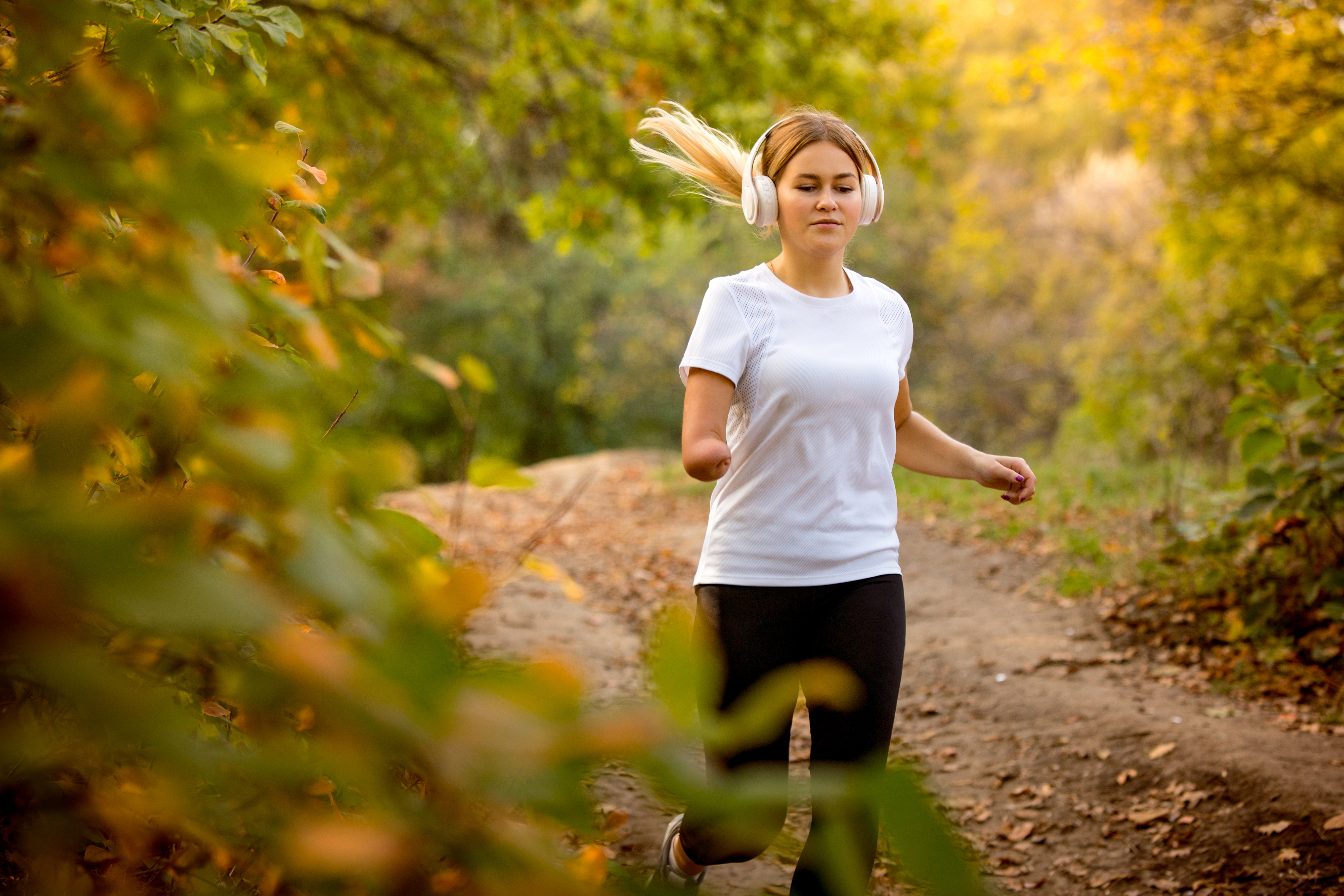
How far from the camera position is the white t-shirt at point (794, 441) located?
2.55m

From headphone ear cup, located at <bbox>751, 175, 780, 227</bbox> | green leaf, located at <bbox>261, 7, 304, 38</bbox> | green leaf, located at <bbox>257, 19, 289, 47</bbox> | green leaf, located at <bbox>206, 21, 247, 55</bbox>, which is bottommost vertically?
headphone ear cup, located at <bbox>751, 175, 780, 227</bbox>

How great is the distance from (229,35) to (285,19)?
308 mm

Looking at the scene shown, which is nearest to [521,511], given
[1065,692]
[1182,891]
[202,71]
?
[1065,692]

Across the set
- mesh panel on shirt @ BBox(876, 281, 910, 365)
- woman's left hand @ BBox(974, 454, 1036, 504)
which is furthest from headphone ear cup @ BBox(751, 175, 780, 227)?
woman's left hand @ BBox(974, 454, 1036, 504)

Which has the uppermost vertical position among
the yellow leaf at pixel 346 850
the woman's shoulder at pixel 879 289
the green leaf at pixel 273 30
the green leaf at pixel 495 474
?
the green leaf at pixel 273 30

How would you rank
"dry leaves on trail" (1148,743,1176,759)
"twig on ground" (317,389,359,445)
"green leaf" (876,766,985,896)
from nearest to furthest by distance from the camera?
"green leaf" (876,766,985,896) < "twig on ground" (317,389,359,445) < "dry leaves on trail" (1148,743,1176,759)

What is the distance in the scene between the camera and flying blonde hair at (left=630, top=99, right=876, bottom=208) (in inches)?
109

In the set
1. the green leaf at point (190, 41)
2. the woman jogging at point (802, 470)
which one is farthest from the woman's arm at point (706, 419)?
the green leaf at point (190, 41)

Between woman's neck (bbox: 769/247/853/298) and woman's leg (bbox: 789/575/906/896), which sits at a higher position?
woman's neck (bbox: 769/247/853/298)

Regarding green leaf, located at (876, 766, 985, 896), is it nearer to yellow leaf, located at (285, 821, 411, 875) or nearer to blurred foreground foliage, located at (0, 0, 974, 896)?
blurred foreground foliage, located at (0, 0, 974, 896)

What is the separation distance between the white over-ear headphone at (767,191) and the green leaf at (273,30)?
1.24 meters

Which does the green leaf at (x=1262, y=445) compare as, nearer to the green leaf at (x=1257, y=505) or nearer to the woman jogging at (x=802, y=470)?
the green leaf at (x=1257, y=505)

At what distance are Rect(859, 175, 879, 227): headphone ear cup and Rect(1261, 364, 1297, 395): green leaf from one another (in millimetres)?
2608

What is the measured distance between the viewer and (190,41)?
1.52 metres
